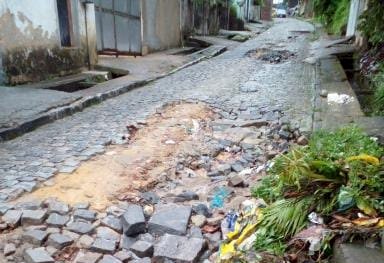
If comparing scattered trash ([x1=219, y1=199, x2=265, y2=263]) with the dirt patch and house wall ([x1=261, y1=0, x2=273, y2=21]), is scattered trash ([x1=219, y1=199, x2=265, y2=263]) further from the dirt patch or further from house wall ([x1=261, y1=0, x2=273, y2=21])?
house wall ([x1=261, y1=0, x2=273, y2=21])

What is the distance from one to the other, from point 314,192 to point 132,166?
224cm

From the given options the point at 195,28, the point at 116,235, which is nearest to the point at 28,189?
the point at 116,235

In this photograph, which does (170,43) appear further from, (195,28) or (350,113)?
(350,113)

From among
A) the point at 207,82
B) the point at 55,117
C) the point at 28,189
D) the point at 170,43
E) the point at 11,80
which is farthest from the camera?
the point at 170,43

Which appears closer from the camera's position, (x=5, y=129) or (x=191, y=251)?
(x=191, y=251)

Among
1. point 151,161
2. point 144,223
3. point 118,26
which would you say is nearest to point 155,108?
point 151,161

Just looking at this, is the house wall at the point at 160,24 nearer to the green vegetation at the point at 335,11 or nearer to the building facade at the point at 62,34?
the building facade at the point at 62,34

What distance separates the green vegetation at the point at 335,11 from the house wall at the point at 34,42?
9500 millimetres

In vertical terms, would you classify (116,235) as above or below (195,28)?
below

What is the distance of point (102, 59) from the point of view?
1073 centimetres

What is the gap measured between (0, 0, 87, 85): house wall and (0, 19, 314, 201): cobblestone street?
1785mm

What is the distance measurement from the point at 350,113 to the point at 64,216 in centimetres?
418

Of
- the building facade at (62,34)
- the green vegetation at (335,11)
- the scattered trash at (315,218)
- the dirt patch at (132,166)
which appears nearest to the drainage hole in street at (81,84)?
the building facade at (62,34)

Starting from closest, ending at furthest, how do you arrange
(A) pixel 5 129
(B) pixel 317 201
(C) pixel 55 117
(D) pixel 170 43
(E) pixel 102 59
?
(B) pixel 317 201 < (A) pixel 5 129 < (C) pixel 55 117 < (E) pixel 102 59 < (D) pixel 170 43
